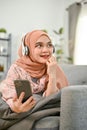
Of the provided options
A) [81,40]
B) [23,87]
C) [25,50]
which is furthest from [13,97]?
[81,40]

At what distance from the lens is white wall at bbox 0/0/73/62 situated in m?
5.02

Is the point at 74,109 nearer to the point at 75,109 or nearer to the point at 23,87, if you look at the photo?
the point at 75,109

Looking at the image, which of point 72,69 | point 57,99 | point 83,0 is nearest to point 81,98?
point 57,99

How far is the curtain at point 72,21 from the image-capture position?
453 centimetres

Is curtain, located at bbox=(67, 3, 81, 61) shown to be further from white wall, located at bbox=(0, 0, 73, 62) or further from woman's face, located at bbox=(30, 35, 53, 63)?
woman's face, located at bbox=(30, 35, 53, 63)

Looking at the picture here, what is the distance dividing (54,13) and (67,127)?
4.40 metres

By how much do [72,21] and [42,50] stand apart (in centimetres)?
322

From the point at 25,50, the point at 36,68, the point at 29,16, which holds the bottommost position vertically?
the point at 36,68

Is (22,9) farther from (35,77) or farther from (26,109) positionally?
(26,109)

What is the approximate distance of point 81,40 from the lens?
450 cm

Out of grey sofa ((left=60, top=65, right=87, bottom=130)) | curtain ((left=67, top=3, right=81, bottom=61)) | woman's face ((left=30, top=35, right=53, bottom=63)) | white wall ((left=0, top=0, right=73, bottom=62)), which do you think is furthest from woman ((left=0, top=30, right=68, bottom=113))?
white wall ((left=0, top=0, right=73, bottom=62))

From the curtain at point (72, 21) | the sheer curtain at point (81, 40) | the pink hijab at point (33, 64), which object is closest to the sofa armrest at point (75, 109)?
the pink hijab at point (33, 64)

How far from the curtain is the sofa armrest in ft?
11.5

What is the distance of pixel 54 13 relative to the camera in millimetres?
5312
